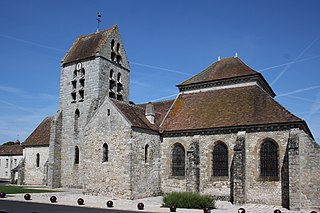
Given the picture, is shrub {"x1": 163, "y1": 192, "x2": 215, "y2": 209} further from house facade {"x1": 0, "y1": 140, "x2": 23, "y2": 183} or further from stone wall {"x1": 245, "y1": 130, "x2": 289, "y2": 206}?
house facade {"x1": 0, "y1": 140, "x2": 23, "y2": 183}

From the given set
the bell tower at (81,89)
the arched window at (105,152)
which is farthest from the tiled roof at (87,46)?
A: the arched window at (105,152)

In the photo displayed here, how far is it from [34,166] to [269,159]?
28.4 m

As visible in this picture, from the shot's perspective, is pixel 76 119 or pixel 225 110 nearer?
pixel 225 110

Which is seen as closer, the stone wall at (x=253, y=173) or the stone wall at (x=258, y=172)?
the stone wall at (x=253, y=173)

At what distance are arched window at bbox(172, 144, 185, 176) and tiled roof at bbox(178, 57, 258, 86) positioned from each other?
7.09 metres

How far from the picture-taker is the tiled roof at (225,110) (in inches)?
968

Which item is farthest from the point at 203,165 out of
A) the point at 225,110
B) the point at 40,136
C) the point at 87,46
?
the point at 40,136

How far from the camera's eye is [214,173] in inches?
1026

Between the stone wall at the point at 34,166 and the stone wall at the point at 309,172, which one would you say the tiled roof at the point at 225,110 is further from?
the stone wall at the point at 34,166

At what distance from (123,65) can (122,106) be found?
1053 centimetres

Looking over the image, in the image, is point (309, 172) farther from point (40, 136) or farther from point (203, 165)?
point (40, 136)

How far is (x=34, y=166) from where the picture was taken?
3997cm

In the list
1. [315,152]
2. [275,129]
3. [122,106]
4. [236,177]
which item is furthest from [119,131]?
[315,152]

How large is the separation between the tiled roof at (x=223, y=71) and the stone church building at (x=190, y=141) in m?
0.11
